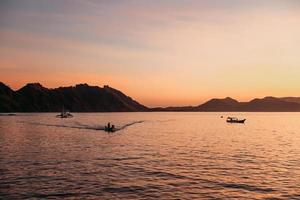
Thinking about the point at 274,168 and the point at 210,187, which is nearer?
the point at 210,187

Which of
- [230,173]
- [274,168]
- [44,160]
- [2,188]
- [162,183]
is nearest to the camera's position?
[2,188]

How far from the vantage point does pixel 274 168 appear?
2044 inches

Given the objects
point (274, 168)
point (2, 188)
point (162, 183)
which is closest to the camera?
point (2, 188)

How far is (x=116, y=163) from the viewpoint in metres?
53.7

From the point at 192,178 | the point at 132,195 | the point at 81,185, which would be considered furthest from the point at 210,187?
the point at 81,185

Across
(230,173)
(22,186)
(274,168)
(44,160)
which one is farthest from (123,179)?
(274,168)

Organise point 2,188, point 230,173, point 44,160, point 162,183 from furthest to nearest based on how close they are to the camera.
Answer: point 44,160, point 230,173, point 162,183, point 2,188

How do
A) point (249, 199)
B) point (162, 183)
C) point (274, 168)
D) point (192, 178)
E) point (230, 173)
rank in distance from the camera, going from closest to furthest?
point (249, 199) → point (162, 183) → point (192, 178) → point (230, 173) → point (274, 168)

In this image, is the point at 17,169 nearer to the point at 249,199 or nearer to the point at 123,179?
the point at 123,179

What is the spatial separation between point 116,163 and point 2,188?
20214 millimetres

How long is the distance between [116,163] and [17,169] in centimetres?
1407

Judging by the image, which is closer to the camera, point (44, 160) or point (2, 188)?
point (2, 188)

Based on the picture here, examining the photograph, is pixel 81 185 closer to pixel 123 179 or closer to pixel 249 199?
pixel 123 179

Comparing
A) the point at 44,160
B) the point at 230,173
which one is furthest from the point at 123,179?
the point at 44,160
